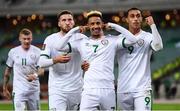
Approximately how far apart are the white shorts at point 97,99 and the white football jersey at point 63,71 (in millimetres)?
943

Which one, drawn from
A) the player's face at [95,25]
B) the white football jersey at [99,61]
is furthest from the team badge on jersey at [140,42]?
the player's face at [95,25]

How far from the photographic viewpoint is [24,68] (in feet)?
48.6

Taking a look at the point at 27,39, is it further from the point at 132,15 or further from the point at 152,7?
the point at 152,7

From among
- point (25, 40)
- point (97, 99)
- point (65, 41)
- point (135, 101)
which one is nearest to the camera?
point (97, 99)

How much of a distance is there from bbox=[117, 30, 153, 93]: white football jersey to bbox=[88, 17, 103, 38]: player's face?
683mm

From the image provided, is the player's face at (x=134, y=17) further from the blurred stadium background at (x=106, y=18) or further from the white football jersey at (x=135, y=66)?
the blurred stadium background at (x=106, y=18)

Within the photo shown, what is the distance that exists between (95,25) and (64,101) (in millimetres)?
1688

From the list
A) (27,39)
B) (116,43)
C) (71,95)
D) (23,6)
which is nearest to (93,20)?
(116,43)

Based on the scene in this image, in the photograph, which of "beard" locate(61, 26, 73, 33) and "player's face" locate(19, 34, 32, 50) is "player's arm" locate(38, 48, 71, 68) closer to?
"beard" locate(61, 26, 73, 33)

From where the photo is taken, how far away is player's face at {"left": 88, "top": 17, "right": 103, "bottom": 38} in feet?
33.5

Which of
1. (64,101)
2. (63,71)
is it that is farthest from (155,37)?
(64,101)

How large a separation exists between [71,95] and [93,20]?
1.63 metres

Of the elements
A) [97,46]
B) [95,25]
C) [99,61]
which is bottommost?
[99,61]

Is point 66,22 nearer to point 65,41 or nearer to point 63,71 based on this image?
point 65,41
